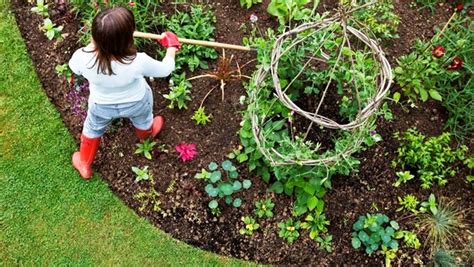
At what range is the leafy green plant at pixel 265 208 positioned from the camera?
3361 millimetres

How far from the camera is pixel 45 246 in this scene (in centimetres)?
328

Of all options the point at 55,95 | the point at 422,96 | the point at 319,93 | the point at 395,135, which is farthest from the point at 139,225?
the point at 422,96

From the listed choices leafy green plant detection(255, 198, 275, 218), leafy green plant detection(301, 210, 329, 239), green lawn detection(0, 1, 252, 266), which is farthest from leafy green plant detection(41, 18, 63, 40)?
leafy green plant detection(301, 210, 329, 239)

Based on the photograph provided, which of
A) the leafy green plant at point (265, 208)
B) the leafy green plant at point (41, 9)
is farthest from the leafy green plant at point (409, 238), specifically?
the leafy green plant at point (41, 9)

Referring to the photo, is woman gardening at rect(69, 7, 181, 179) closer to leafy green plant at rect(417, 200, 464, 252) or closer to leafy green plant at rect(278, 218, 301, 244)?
leafy green plant at rect(278, 218, 301, 244)

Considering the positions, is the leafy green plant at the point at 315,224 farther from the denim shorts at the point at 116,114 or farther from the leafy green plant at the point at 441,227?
the denim shorts at the point at 116,114

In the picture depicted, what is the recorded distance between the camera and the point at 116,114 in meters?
3.03

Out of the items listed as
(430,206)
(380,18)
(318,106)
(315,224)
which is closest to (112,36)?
(318,106)

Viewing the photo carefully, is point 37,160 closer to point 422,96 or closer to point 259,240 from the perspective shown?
point 259,240

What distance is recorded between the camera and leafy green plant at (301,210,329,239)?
131 inches

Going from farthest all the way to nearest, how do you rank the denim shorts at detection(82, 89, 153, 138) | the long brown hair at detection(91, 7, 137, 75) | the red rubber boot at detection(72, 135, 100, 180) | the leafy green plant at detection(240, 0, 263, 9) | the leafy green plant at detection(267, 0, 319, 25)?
the leafy green plant at detection(240, 0, 263, 9) < the leafy green plant at detection(267, 0, 319, 25) < the red rubber boot at detection(72, 135, 100, 180) < the denim shorts at detection(82, 89, 153, 138) < the long brown hair at detection(91, 7, 137, 75)

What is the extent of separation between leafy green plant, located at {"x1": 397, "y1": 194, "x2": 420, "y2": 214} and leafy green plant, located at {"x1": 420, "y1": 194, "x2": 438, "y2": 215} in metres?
0.04

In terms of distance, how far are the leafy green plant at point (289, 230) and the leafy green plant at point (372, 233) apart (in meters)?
0.35

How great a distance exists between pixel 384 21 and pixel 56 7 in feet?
7.48
